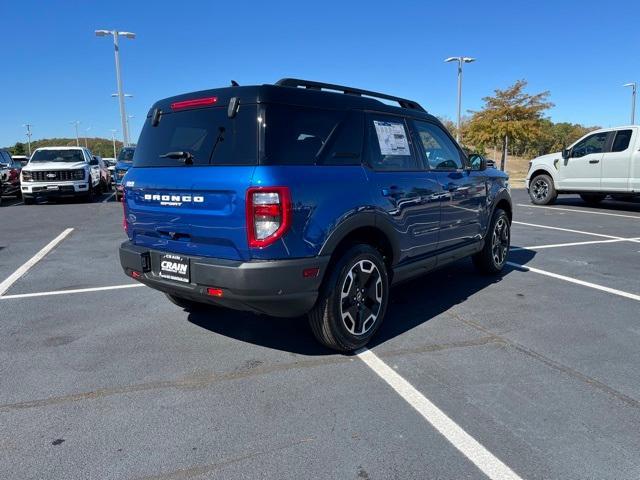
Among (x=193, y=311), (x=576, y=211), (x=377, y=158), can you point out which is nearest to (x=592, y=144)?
(x=576, y=211)

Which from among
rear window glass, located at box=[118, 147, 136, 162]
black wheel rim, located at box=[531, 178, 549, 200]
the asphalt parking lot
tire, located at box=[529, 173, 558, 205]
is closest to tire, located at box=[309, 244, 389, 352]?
the asphalt parking lot

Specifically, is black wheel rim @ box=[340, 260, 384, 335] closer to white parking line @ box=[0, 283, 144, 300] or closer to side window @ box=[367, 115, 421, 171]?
side window @ box=[367, 115, 421, 171]

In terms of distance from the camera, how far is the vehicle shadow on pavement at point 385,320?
4043 mm

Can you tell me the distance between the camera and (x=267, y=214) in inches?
121

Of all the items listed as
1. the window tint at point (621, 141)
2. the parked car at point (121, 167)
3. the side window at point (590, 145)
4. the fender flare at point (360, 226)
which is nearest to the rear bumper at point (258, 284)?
the fender flare at point (360, 226)

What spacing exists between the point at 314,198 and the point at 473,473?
1853mm

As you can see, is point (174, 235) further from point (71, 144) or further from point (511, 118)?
point (71, 144)

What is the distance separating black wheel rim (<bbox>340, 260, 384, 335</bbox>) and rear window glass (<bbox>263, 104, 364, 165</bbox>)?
847 millimetres

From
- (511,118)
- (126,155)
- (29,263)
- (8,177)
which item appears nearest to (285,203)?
(29,263)

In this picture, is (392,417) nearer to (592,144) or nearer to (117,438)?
(117,438)

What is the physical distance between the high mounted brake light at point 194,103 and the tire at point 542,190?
12.9m

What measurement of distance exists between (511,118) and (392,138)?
29.3 meters

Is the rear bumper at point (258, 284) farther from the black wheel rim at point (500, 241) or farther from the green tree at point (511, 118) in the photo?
the green tree at point (511, 118)

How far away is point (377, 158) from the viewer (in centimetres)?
399
